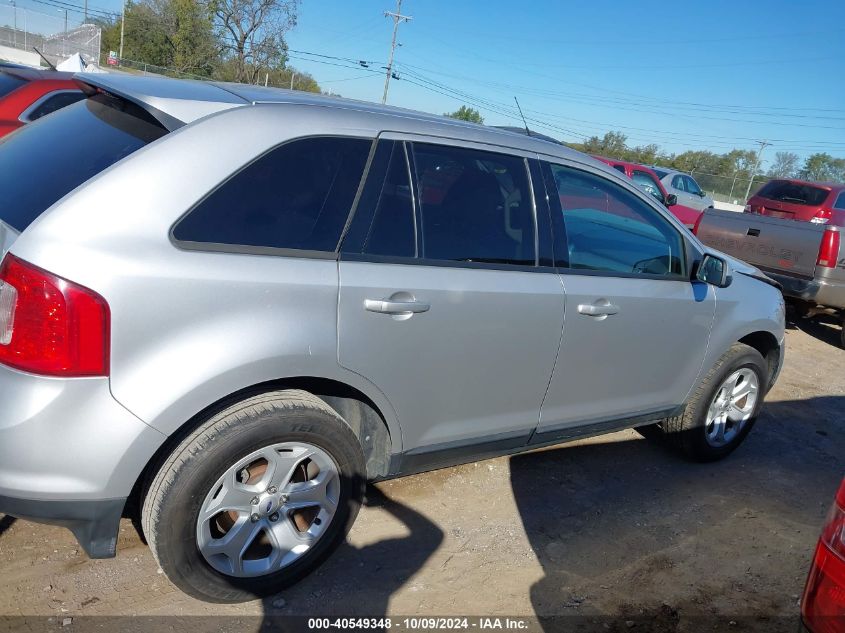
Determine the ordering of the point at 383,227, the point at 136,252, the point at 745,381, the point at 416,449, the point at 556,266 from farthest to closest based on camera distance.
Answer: the point at 745,381 < the point at 556,266 < the point at 416,449 < the point at 383,227 < the point at 136,252

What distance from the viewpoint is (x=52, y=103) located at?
6129mm

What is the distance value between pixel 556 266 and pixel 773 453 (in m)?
2.77

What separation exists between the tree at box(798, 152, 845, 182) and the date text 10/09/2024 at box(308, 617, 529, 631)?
157 feet

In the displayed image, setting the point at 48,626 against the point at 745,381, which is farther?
the point at 745,381

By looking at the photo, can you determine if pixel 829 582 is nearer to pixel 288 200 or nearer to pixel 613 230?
pixel 288 200

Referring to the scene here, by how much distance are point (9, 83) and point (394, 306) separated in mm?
5535

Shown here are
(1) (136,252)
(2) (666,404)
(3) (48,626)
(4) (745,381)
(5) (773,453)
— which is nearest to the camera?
(1) (136,252)

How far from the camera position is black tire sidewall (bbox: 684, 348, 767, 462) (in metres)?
4.18

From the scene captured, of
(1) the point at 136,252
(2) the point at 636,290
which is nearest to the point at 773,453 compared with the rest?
(2) the point at 636,290

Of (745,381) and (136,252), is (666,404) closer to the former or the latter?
(745,381)

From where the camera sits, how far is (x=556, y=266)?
3211mm

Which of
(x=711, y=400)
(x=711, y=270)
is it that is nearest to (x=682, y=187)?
(x=711, y=400)

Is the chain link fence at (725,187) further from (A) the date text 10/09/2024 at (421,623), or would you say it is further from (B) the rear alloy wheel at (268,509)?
(B) the rear alloy wheel at (268,509)

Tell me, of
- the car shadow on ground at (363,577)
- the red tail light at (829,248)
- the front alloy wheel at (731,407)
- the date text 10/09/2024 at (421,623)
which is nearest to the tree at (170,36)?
the red tail light at (829,248)
